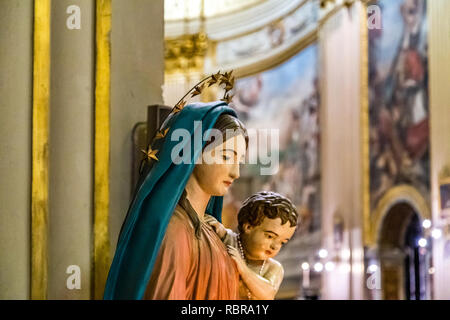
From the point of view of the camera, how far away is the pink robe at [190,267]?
102 inches

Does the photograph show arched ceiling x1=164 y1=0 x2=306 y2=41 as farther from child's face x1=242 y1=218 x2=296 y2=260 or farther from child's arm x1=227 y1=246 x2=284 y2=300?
child's arm x1=227 y1=246 x2=284 y2=300

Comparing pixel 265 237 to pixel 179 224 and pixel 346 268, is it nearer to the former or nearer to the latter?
pixel 179 224

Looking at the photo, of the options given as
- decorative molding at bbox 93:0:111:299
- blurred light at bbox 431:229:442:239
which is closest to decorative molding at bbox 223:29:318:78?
blurred light at bbox 431:229:442:239

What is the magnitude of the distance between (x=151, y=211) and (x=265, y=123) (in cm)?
1632

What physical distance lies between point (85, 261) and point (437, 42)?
34.0ft

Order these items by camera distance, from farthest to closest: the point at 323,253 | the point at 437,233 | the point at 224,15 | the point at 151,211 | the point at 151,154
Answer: the point at 224,15, the point at 323,253, the point at 437,233, the point at 151,154, the point at 151,211

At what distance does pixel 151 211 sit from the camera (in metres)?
2.63

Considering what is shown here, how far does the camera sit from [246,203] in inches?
116

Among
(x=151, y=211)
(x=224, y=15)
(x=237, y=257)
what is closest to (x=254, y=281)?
(x=237, y=257)

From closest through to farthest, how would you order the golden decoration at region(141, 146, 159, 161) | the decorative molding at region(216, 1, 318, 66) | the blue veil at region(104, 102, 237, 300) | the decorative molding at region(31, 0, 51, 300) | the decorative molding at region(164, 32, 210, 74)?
the blue veil at region(104, 102, 237, 300)
the golden decoration at region(141, 146, 159, 161)
the decorative molding at region(31, 0, 51, 300)
the decorative molding at region(216, 1, 318, 66)
the decorative molding at region(164, 32, 210, 74)

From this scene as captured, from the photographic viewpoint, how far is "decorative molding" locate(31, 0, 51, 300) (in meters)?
3.43

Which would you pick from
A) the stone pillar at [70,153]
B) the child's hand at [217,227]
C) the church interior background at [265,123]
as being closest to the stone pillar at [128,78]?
the church interior background at [265,123]

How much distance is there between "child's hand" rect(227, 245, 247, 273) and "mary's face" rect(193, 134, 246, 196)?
20cm
